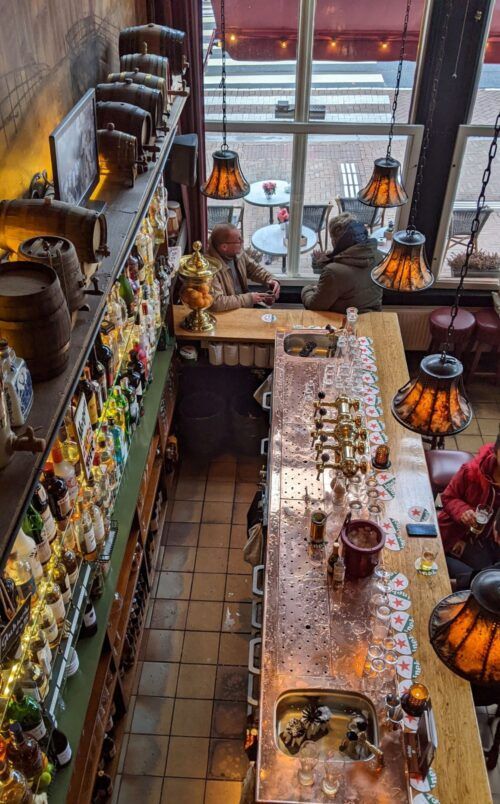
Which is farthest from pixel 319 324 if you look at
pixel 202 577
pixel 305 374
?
pixel 202 577

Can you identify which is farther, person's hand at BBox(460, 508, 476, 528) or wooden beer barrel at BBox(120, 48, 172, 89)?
person's hand at BBox(460, 508, 476, 528)

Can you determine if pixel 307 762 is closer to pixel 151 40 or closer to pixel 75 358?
pixel 75 358

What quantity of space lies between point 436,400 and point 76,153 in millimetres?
1819

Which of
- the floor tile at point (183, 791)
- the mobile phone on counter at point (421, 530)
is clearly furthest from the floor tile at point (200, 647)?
the mobile phone on counter at point (421, 530)

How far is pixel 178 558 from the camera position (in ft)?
17.5

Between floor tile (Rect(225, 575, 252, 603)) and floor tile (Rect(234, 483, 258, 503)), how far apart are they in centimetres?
80

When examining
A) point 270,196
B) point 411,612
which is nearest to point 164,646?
point 411,612

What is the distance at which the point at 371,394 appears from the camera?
5.05 metres

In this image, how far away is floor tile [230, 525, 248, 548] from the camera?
5.45 m

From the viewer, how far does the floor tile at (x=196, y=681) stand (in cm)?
448

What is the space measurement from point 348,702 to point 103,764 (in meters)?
1.58

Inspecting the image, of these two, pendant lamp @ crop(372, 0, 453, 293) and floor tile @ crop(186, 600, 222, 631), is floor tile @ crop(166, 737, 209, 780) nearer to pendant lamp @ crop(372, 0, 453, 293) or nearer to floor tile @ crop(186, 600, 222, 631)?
floor tile @ crop(186, 600, 222, 631)

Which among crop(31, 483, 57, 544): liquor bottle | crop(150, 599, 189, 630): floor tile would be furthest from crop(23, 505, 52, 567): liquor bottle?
crop(150, 599, 189, 630): floor tile

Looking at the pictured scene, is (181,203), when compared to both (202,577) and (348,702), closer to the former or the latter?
(202,577)
